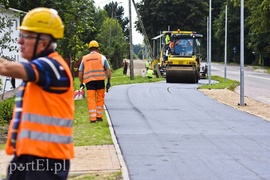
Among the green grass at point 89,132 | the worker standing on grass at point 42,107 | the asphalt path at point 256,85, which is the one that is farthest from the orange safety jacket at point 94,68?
the worker standing on grass at point 42,107

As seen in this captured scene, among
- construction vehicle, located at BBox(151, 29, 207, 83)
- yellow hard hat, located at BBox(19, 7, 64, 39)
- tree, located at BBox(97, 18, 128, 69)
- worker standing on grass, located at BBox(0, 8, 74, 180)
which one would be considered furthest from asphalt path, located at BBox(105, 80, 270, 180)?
tree, located at BBox(97, 18, 128, 69)

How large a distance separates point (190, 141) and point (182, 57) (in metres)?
25.1

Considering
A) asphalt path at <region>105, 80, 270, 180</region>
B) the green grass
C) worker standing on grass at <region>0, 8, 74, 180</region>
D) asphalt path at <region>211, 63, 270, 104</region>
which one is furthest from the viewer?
asphalt path at <region>211, 63, 270, 104</region>

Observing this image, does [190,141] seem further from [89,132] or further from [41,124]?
[41,124]

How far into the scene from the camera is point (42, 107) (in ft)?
13.0

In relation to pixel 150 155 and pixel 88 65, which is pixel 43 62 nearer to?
pixel 150 155

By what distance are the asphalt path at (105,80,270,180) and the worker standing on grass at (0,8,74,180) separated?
302cm

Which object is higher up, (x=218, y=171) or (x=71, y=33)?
(x=71, y=33)

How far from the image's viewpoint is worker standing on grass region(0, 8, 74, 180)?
3.95m

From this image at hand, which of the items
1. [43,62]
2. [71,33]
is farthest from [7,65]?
[71,33]

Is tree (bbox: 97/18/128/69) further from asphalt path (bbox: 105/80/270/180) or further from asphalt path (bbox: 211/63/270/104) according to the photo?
asphalt path (bbox: 105/80/270/180)

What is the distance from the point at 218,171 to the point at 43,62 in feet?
13.4

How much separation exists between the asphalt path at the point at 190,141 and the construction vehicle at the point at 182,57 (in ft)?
51.6

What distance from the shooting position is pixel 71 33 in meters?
18.8
